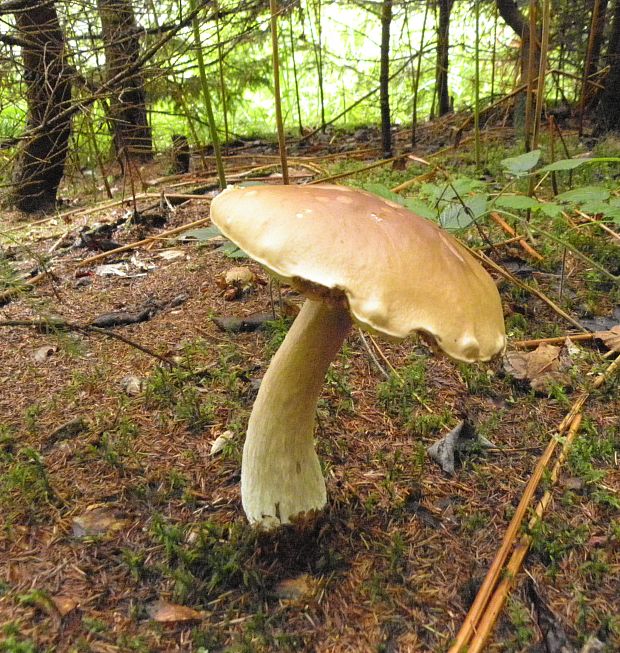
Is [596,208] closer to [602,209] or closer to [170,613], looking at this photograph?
[602,209]

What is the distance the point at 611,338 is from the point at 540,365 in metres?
0.39

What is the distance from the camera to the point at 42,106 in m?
3.65

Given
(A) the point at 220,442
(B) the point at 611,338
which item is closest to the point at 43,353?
(A) the point at 220,442

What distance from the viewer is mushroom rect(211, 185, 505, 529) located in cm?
93

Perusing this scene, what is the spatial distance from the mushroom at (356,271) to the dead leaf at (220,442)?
51 cm

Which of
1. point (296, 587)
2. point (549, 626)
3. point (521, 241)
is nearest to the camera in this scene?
point (549, 626)

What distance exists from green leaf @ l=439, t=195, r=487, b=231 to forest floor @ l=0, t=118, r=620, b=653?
603 millimetres

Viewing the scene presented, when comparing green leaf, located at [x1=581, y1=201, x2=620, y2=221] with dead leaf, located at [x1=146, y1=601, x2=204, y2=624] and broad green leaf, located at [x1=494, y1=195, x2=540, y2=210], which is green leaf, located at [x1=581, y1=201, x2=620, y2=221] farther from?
dead leaf, located at [x1=146, y1=601, x2=204, y2=624]

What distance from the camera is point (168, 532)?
Answer: 1.43 metres

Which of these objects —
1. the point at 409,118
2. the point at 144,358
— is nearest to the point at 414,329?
the point at 144,358

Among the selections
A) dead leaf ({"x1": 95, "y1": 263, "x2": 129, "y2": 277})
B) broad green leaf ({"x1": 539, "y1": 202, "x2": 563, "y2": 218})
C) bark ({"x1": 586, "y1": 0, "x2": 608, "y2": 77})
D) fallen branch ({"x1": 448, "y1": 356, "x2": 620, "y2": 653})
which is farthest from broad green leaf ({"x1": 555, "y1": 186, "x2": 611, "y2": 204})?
bark ({"x1": 586, "y1": 0, "x2": 608, "y2": 77})

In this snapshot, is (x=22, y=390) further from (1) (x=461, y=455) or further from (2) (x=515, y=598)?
(2) (x=515, y=598)

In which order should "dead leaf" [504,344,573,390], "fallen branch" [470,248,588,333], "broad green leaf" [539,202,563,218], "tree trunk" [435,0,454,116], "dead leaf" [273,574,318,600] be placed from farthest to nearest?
"tree trunk" [435,0,454,116] < "fallen branch" [470,248,588,333] < "dead leaf" [504,344,573,390] < "broad green leaf" [539,202,563,218] < "dead leaf" [273,574,318,600]

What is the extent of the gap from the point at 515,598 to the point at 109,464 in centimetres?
131
